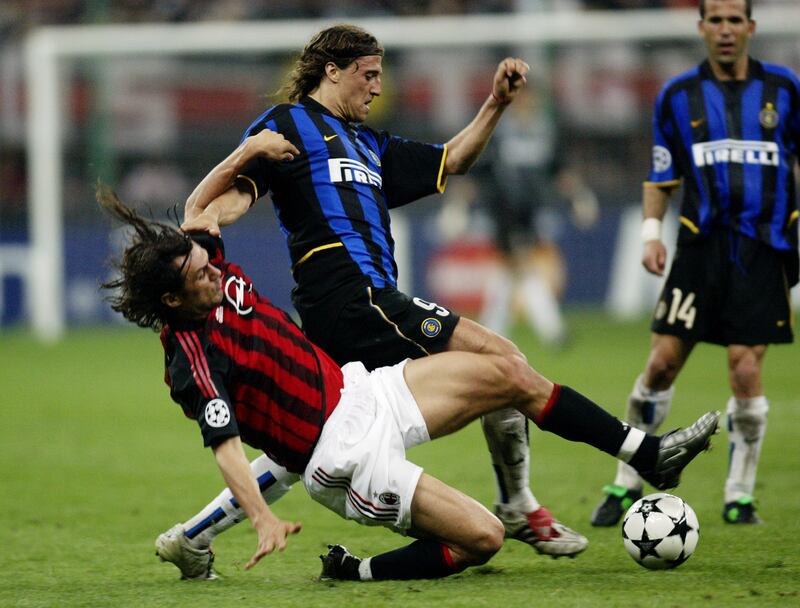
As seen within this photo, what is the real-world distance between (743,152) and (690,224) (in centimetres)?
42

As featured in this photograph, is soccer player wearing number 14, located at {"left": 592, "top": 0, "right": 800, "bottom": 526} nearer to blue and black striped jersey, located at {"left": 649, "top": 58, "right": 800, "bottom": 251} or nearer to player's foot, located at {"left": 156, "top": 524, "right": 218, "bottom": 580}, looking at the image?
blue and black striped jersey, located at {"left": 649, "top": 58, "right": 800, "bottom": 251}

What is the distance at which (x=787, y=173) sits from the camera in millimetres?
6504

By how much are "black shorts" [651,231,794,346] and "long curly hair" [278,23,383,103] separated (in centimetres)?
184

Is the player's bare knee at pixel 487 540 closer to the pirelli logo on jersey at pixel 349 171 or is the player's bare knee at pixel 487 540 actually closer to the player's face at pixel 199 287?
the player's face at pixel 199 287

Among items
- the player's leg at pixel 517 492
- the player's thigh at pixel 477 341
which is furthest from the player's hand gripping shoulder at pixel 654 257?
the player's thigh at pixel 477 341

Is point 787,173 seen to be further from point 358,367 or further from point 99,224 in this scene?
point 99,224

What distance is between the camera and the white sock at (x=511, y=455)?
561 centimetres

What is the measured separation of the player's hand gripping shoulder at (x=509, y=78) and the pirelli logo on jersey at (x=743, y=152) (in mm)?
1116

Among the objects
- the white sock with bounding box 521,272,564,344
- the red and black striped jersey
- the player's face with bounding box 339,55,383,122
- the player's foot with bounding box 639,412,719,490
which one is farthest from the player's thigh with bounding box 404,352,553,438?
the white sock with bounding box 521,272,564,344

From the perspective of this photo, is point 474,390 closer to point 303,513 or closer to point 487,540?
point 487,540

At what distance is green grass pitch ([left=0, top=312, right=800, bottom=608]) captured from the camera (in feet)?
16.2

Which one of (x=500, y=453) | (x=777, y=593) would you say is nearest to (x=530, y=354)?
(x=500, y=453)

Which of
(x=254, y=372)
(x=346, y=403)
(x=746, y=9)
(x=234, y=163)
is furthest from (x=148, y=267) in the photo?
(x=746, y=9)

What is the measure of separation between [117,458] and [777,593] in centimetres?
534
